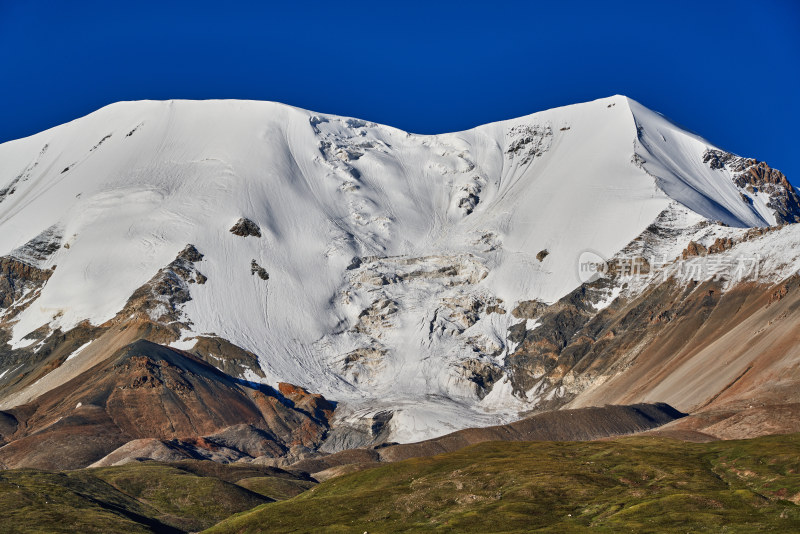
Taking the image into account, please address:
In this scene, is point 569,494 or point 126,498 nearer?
point 569,494

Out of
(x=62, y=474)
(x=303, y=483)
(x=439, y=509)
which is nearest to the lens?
(x=439, y=509)

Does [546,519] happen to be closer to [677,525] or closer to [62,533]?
[677,525]

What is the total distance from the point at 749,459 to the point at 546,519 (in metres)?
34.5

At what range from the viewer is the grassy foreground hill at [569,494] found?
309 ft

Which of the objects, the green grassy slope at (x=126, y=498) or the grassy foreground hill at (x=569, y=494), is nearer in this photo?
the grassy foreground hill at (x=569, y=494)

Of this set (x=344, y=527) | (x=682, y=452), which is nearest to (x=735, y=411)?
(x=682, y=452)

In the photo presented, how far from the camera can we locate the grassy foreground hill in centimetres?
9431

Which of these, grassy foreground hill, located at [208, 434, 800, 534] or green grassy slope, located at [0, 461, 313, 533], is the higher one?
green grassy slope, located at [0, 461, 313, 533]

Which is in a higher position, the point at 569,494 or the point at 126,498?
the point at 126,498

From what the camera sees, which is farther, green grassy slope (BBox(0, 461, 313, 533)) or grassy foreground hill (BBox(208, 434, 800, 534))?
green grassy slope (BBox(0, 461, 313, 533))

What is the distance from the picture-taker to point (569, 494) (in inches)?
4402

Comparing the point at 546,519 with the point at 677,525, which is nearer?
the point at 677,525

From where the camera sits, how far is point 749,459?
400 ft

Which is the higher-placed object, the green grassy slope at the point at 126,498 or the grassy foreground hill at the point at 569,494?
the green grassy slope at the point at 126,498
